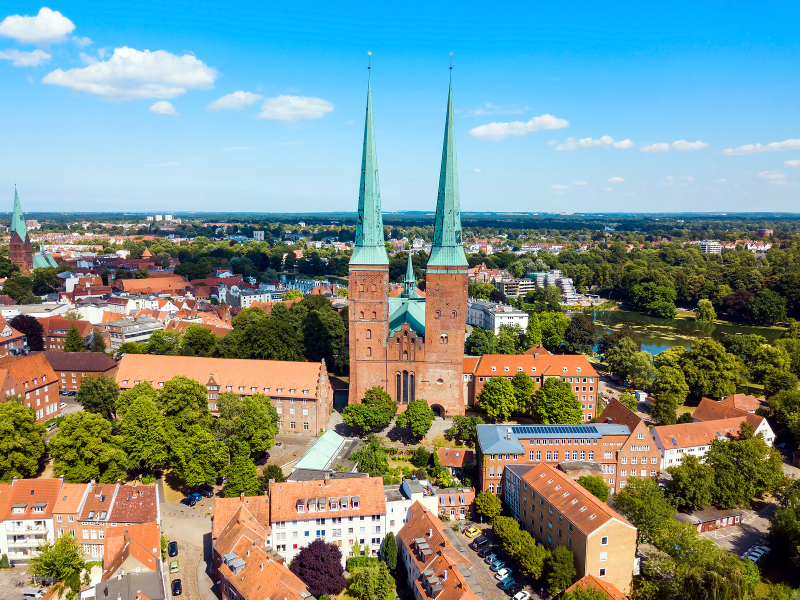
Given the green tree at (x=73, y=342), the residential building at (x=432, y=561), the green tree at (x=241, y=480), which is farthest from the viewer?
the green tree at (x=73, y=342)

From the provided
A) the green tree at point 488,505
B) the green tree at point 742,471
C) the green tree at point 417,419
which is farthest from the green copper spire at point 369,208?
the green tree at point 742,471

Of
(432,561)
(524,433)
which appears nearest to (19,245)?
(524,433)

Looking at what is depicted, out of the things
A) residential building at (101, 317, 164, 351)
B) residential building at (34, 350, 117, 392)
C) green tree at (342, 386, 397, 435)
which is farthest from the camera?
residential building at (101, 317, 164, 351)

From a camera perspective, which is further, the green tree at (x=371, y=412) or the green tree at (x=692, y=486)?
the green tree at (x=371, y=412)

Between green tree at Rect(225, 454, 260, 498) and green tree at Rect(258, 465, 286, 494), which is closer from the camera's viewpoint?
green tree at Rect(225, 454, 260, 498)

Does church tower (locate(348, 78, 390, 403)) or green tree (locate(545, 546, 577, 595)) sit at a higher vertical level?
church tower (locate(348, 78, 390, 403))

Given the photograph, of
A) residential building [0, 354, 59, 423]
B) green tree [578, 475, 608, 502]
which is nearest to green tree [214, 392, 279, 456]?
residential building [0, 354, 59, 423]

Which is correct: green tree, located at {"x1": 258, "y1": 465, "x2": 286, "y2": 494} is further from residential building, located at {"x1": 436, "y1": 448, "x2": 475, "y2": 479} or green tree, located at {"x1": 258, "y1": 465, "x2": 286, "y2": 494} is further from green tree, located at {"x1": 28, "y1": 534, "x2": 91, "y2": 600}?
residential building, located at {"x1": 436, "y1": 448, "x2": 475, "y2": 479}

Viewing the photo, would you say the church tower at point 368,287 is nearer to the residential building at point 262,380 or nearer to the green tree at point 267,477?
the residential building at point 262,380
